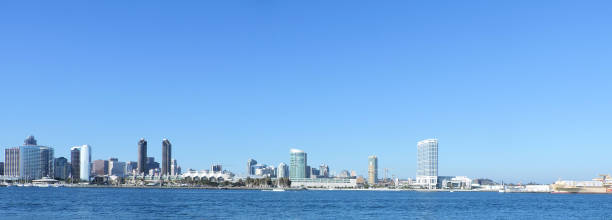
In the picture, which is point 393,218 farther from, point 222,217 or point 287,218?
point 222,217

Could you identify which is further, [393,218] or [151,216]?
[393,218]

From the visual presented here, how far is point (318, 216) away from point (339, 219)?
4.93 m

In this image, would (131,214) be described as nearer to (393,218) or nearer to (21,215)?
(21,215)

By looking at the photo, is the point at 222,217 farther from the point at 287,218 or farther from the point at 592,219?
the point at 592,219

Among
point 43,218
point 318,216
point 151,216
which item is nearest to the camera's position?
point 43,218

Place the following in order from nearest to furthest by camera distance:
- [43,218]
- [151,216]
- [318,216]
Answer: [43,218]
[151,216]
[318,216]

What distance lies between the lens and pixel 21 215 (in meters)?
72.8

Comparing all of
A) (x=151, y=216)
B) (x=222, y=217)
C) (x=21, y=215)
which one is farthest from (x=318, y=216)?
(x=21, y=215)

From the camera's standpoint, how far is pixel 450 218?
84625 millimetres

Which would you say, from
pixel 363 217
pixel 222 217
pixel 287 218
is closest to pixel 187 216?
pixel 222 217

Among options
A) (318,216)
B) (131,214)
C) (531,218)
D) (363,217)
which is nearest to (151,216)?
(131,214)

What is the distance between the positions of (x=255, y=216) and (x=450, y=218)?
26.2 metres

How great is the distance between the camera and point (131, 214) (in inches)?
3073

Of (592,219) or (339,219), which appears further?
(592,219)
